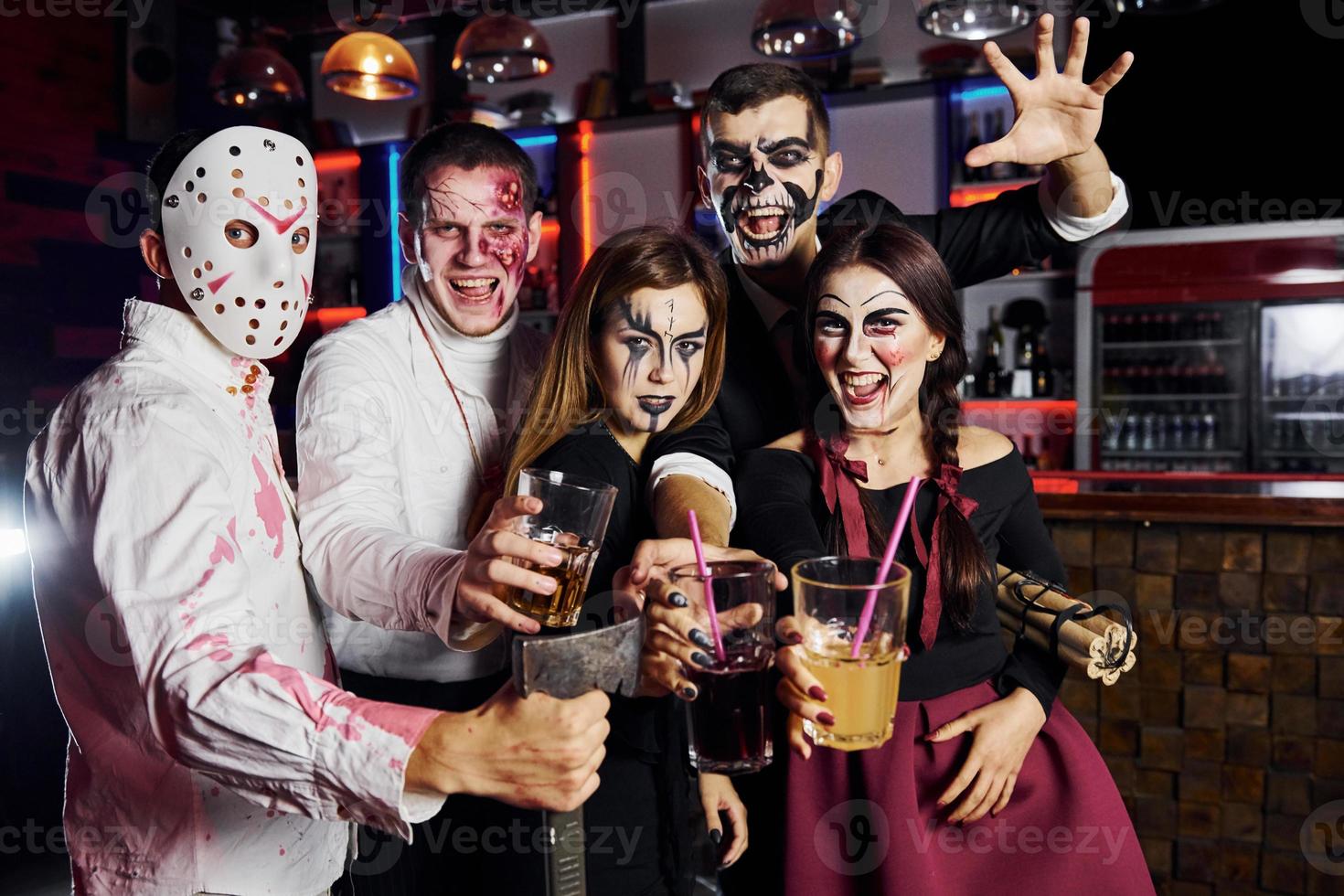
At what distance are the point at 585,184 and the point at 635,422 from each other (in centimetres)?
513

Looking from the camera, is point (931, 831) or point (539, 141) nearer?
point (931, 831)

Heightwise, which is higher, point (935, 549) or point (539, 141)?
point (539, 141)

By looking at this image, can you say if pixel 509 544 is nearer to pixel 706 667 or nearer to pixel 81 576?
pixel 706 667

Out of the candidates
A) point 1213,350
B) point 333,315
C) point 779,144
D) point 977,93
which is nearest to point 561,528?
point 779,144

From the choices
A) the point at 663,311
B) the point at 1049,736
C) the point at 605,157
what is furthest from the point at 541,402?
the point at 605,157

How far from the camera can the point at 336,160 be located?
7312 mm

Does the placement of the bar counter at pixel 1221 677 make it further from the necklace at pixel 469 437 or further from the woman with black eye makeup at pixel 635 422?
the necklace at pixel 469 437

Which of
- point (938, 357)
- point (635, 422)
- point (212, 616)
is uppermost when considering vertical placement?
point (938, 357)

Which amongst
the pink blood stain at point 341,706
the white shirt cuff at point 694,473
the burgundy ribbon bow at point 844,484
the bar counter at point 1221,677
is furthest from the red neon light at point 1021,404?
the pink blood stain at point 341,706

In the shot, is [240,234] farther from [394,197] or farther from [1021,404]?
[394,197]

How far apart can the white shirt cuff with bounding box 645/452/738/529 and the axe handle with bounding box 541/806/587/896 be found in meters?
0.63

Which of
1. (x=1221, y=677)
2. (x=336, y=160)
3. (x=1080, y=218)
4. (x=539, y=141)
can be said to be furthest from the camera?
(x=336, y=160)

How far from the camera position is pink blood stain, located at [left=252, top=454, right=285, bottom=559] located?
1.32 m

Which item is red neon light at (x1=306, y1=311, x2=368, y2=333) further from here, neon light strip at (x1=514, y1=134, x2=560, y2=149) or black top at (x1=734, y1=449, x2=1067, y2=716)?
black top at (x1=734, y1=449, x2=1067, y2=716)
